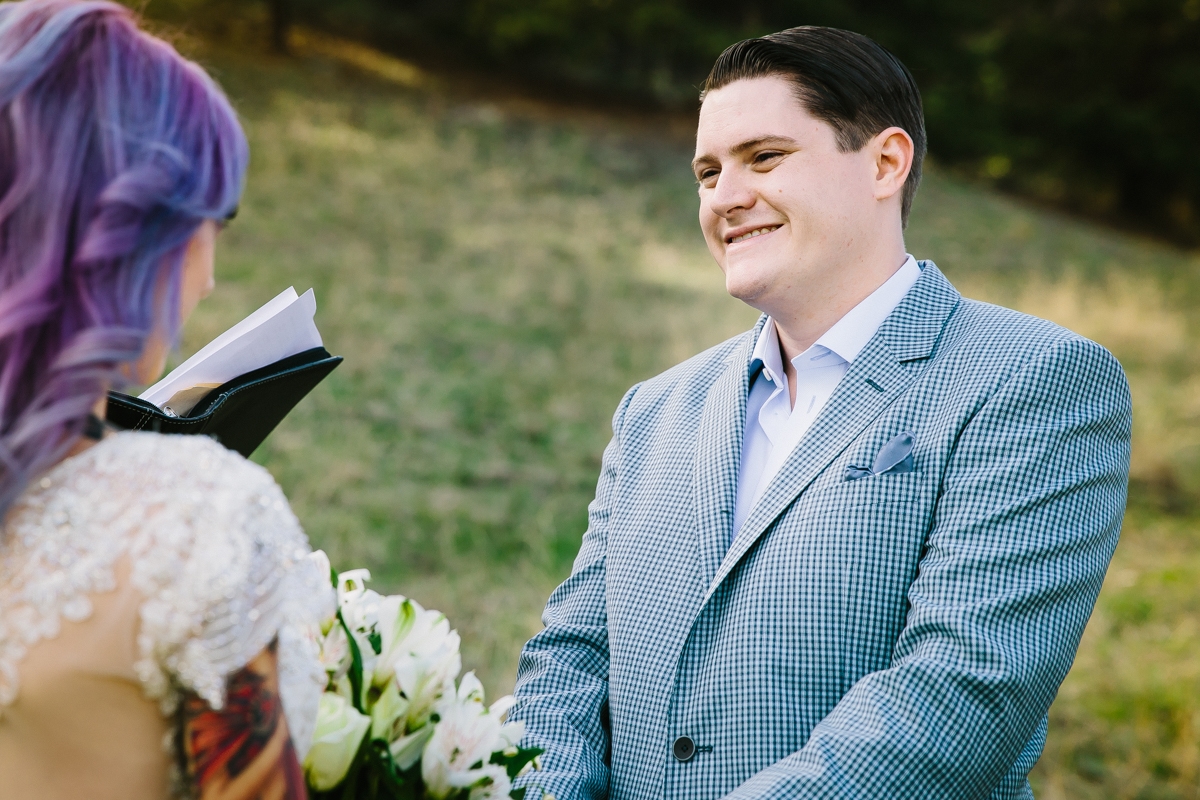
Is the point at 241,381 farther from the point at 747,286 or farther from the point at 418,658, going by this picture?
the point at 747,286

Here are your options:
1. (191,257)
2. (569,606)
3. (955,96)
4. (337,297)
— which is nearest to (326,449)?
(337,297)

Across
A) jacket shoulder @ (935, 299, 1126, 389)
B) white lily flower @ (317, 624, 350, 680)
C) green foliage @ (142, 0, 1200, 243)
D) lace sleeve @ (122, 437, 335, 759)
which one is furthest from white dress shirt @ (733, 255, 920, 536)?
green foliage @ (142, 0, 1200, 243)

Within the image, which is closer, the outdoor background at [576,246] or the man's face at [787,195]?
the man's face at [787,195]

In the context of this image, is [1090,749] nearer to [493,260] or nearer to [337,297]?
[337,297]

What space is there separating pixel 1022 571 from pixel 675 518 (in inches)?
26.3

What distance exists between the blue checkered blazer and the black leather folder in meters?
0.80

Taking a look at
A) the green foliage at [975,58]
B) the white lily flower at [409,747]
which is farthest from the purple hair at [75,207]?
the green foliage at [975,58]

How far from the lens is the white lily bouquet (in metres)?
1.26

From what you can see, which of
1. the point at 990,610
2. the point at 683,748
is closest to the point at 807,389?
the point at 990,610

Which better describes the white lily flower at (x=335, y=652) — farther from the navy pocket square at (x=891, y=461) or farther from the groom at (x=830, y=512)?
the navy pocket square at (x=891, y=461)

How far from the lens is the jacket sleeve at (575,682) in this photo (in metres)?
1.96

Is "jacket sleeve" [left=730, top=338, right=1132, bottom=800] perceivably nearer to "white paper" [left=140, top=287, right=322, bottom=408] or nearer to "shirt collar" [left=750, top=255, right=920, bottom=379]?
"shirt collar" [left=750, top=255, right=920, bottom=379]

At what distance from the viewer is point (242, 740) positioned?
1.01 m

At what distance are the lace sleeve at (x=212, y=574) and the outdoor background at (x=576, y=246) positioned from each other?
1.85 feet
